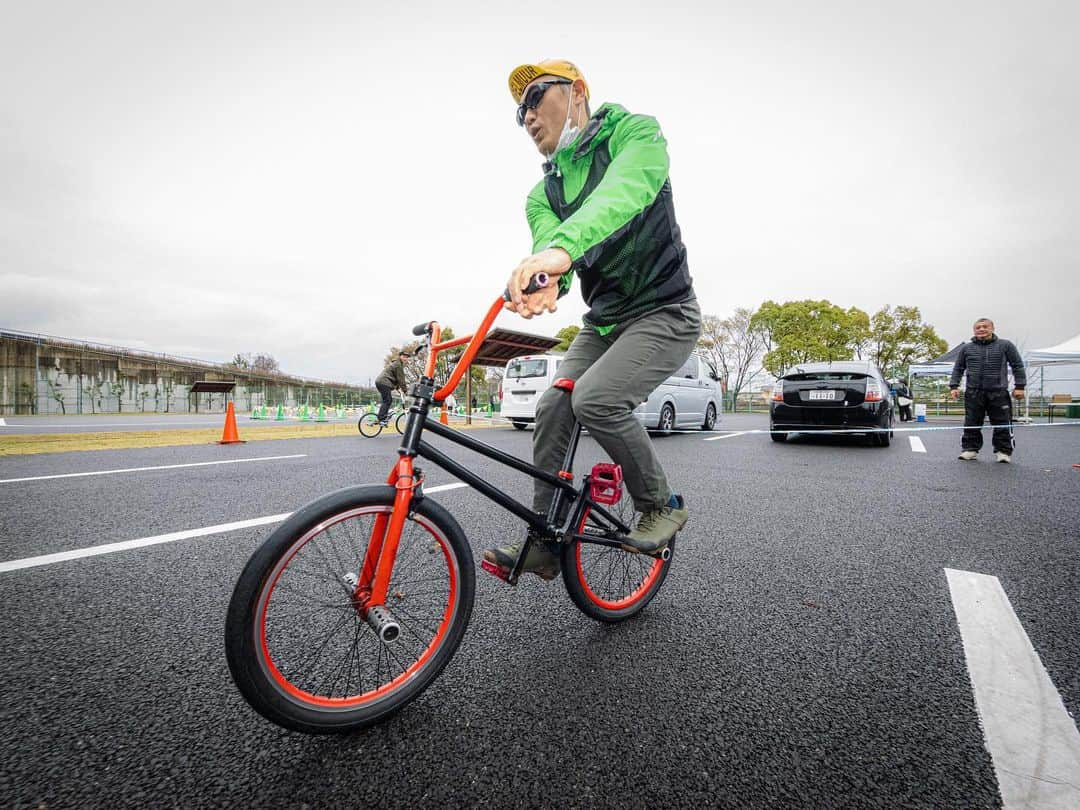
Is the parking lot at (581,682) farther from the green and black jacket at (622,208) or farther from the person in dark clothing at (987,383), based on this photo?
the person in dark clothing at (987,383)

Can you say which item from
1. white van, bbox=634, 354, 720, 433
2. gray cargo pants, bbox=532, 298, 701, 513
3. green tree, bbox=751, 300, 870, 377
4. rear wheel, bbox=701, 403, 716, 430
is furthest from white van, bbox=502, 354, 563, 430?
green tree, bbox=751, 300, 870, 377

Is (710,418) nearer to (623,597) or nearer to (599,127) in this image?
(623,597)

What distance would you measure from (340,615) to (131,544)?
191 cm

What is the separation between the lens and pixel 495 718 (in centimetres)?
133

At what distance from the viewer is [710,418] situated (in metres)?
13.2

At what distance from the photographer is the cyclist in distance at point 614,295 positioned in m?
1.81

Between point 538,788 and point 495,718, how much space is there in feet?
0.90

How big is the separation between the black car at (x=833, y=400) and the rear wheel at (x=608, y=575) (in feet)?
24.2

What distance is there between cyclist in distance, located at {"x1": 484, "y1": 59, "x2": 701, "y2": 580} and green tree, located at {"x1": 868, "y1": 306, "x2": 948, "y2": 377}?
4286cm

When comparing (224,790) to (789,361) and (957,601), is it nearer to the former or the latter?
(957,601)

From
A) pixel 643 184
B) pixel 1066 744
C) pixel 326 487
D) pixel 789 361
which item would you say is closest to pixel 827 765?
pixel 1066 744

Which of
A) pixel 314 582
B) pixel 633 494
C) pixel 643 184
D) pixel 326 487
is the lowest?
pixel 326 487

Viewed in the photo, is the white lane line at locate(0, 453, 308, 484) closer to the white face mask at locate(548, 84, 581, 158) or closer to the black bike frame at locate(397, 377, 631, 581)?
the black bike frame at locate(397, 377, 631, 581)

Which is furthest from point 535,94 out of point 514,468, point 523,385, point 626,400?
point 523,385
